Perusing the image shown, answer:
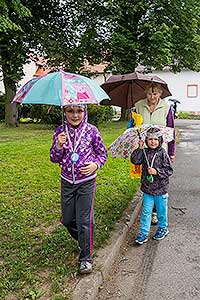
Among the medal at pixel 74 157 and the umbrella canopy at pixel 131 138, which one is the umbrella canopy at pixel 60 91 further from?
the umbrella canopy at pixel 131 138

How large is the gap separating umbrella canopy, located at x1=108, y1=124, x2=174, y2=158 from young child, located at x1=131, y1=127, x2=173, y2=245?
98 millimetres

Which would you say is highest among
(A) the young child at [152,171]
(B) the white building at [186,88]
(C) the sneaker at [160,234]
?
(B) the white building at [186,88]

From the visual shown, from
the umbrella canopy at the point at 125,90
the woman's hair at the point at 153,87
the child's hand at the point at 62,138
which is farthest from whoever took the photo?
the umbrella canopy at the point at 125,90

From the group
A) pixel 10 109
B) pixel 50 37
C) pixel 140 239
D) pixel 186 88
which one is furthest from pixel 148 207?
pixel 186 88

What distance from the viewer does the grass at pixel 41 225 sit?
11.3ft

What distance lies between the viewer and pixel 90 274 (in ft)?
11.9

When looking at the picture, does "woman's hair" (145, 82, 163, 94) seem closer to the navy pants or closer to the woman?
the woman

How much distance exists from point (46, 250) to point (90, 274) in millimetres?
687

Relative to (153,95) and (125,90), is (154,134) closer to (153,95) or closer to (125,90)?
(153,95)

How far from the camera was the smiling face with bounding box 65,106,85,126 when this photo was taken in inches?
139

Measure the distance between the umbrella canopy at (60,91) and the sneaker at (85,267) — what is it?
154 cm

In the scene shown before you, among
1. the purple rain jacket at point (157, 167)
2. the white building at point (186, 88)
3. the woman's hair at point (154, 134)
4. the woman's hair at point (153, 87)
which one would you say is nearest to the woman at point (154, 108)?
the woman's hair at point (153, 87)

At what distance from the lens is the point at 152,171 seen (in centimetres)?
450

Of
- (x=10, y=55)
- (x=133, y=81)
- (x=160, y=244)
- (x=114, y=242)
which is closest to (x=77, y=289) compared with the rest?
(x=114, y=242)
